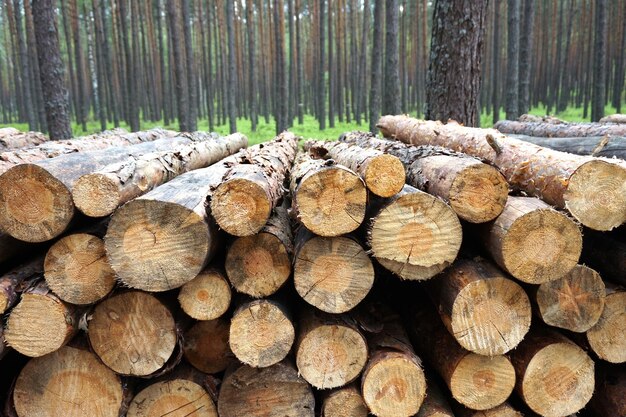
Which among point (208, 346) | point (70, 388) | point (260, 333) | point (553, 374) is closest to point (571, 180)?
point (553, 374)

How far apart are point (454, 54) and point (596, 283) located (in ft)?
16.0

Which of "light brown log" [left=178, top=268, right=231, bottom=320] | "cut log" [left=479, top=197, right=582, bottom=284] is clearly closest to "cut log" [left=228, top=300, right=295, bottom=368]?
"light brown log" [left=178, top=268, right=231, bottom=320]

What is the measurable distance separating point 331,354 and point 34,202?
182 cm

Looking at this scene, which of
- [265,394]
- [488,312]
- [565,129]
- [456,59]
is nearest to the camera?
[488,312]

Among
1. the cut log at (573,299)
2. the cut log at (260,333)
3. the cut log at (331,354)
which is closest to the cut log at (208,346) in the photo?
the cut log at (260,333)

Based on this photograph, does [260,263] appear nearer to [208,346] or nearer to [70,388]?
[208,346]

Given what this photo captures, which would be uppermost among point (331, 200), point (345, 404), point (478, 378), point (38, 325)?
point (331, 200)

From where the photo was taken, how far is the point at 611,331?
259cm

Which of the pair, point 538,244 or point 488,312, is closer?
point 538,244

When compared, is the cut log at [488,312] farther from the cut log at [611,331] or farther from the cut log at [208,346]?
the cut log at [208,346]

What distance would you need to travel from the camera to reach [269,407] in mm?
2674

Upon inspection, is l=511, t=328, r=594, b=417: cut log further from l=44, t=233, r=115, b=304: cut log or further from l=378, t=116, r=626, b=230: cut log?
l=44, t=233, r=115, b=304: cut log

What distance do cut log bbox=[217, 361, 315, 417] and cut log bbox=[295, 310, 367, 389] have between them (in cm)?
13

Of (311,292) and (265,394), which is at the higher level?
(311,292)
